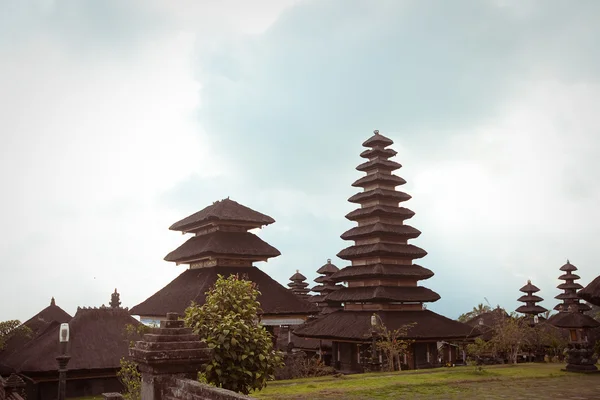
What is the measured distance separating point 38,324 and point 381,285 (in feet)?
70.8

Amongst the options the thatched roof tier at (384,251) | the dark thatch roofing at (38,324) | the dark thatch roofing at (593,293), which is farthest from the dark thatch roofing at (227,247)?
the dark thatch roofing at (593,293)

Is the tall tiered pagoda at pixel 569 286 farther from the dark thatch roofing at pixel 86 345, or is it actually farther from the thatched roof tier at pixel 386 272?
the dark thatch roofing at pixel 86 345

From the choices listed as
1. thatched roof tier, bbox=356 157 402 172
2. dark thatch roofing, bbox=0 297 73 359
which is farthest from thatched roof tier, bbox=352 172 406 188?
dark thatch roofing, bbox=0 297 73 359

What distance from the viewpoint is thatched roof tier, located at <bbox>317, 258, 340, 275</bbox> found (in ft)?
165

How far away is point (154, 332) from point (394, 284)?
24.6 meters

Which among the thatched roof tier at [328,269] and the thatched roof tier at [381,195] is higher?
the thatched roof tier at [381,195]

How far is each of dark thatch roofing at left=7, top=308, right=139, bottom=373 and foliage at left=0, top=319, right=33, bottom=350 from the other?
174 cm

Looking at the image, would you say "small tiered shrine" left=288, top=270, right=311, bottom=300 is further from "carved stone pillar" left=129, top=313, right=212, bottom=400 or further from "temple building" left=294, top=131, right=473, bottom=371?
"carved stone pillar" left=129, top=313, right=212, bottom=400

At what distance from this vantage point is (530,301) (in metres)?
50.0

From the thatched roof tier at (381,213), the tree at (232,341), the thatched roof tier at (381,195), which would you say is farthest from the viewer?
the thatched roof tier at (381,195)

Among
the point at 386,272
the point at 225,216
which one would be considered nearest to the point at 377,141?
the point at 386,272

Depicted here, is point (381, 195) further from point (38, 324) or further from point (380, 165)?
point (38, 324)

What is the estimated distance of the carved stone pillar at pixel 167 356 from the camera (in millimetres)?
8500

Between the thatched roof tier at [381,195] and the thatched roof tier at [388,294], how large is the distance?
6.30m
